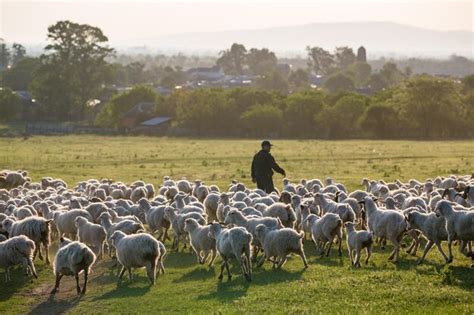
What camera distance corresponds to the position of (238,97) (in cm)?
9550

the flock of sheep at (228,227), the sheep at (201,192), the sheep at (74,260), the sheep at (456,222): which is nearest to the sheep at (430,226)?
the flock of sheep at (228,227)

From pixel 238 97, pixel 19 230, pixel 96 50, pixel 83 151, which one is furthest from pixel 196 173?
pixel 96 50

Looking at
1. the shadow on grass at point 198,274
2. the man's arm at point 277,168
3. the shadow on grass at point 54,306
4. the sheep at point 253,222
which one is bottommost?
the shadow on grass at point 54,306

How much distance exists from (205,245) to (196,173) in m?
25.2

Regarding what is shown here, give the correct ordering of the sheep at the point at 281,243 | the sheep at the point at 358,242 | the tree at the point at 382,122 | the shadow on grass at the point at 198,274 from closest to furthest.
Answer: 1. the sheep at the point at 281,243
2. the sheep at the point at 358,242
3. the shadow on grass at the point at 198,274
4. the tree at the point at 382,122

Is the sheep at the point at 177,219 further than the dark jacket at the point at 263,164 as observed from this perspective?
No

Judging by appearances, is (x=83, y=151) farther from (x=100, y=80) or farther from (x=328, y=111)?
(x=100, y=80)

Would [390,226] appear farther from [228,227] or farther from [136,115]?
[136,115]

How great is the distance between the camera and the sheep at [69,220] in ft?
73.3

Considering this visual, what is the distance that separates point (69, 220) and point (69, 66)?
85.9m

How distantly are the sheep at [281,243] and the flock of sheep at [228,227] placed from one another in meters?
0.02

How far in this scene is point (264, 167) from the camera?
90.4 ft

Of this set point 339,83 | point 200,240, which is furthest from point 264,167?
point 339,83

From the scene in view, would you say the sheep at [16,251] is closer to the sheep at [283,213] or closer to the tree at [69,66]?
the sheep at [283,213]
